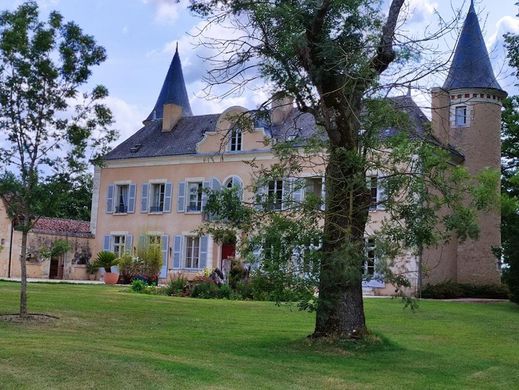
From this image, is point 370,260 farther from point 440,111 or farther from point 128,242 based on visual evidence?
point 128,242

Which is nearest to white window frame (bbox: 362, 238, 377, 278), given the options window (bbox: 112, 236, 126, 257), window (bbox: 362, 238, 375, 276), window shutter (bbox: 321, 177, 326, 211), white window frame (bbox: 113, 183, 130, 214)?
window (bbox: 362, 238, 375, 276)

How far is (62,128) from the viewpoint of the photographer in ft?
42.4

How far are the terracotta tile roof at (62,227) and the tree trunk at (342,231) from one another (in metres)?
24.0

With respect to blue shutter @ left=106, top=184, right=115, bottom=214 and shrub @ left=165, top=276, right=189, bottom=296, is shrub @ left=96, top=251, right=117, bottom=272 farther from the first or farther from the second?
shrub @ left=165, top=276, right=189, bottom=296

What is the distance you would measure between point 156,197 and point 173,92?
9484 mm

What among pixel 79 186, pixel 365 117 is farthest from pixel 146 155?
pixel 365 117

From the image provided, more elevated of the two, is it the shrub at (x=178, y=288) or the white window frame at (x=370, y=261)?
the white window frame at (x=370, y=261)

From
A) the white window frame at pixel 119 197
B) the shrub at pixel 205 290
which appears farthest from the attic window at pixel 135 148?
the shrub at pixel 205 290

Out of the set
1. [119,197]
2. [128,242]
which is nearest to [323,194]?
[128,242]

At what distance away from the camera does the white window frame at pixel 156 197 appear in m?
33.8

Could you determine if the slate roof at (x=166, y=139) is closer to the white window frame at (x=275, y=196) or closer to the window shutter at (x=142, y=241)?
the window shutter at (x=142, y=241)

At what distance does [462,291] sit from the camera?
27.1m

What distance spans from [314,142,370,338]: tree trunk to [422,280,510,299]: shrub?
15.7 metres

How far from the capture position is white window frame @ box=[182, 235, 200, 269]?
1267 inches
